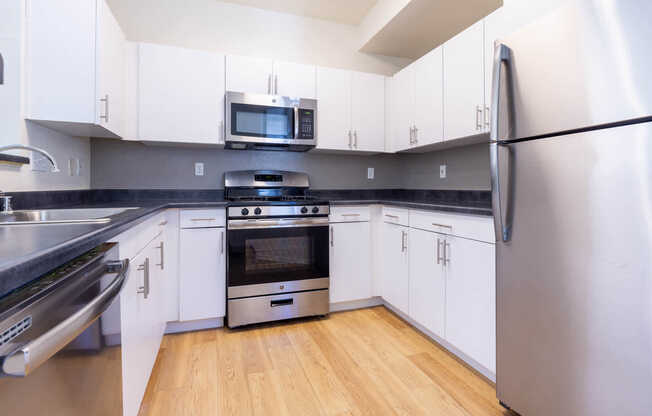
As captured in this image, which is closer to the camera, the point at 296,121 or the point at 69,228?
the point at 69,228

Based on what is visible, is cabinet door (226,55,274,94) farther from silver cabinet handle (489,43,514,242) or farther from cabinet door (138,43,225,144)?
silver cabinet handle (489,43,514,242)

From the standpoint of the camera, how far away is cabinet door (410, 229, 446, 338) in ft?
6.20

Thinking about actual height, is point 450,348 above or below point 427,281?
below

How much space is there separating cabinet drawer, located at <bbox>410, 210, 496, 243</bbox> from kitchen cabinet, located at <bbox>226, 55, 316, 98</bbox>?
1345 mm

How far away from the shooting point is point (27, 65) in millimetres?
1560

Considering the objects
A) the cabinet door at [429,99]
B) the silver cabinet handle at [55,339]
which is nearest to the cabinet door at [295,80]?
the cabinet door at [429,99]

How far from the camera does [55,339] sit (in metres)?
0.52

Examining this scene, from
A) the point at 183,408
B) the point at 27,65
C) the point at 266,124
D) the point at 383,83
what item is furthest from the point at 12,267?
the point at 383,83

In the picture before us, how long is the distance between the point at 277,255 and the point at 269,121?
1.02 m

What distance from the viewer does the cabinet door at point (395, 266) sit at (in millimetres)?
2242

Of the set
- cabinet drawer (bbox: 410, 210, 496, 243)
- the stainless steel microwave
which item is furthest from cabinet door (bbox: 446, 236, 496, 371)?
the stainless steel microwave

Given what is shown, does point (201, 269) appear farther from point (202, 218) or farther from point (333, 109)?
point (333, 109)

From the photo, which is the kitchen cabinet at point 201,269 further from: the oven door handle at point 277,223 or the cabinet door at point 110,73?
the cabinet door at point 110,73

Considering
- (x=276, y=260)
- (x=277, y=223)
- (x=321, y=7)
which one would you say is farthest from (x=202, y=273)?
(x=321, y=7)
